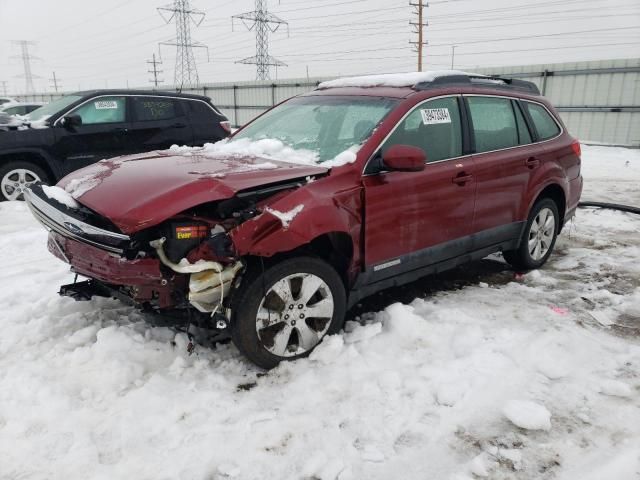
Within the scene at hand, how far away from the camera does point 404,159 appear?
3369 mm

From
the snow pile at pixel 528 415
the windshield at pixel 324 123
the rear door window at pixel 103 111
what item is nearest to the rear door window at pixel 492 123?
the windshield at pixel 324 123

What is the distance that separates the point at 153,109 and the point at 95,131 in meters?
1.01

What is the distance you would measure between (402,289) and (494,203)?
3.58ft

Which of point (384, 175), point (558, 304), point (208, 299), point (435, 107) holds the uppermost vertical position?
point (435, 107)

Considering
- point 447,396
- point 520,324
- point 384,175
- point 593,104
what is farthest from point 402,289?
point 593,104

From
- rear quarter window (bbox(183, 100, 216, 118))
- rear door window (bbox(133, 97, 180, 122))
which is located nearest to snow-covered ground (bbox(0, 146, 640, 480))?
rear door window (bbox(133, 97, 180, 122))

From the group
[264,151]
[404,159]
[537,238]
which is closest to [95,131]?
[264,151]

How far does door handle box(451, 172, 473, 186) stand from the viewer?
4051 millimetres

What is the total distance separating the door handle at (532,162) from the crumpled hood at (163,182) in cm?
234

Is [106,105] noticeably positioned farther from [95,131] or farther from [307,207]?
[307,207]

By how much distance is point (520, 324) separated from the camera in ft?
12.8

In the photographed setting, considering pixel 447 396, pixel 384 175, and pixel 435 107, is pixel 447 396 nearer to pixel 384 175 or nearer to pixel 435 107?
pixel 384 175

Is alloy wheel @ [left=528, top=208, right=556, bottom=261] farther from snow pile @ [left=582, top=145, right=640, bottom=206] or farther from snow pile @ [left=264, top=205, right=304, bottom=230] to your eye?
snow pile @ [left=582, top=145, right=640, bottom=206]

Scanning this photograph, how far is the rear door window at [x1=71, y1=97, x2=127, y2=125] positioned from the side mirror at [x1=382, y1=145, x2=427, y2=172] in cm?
617
